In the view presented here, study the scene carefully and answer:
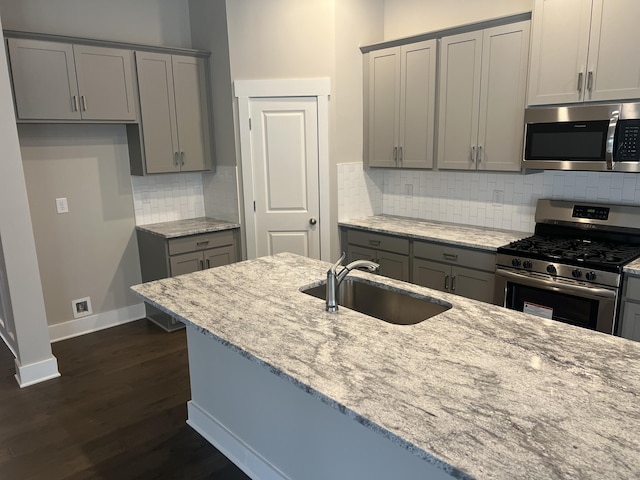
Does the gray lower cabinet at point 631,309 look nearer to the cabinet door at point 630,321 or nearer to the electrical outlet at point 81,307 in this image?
the cabinet door at point 630,321

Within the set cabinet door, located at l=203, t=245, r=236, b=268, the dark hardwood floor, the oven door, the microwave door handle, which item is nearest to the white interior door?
cabinet door, located at l=203, t=245, r=236, b=268

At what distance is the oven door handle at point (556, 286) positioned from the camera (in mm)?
2838

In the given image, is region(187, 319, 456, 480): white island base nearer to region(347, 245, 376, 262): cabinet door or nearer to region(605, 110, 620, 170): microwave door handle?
region(347, 245, 376, 262): cabinet door

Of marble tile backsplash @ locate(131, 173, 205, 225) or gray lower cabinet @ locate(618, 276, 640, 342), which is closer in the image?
gray lower cabinet @ locate(618, 276, 640, 342)

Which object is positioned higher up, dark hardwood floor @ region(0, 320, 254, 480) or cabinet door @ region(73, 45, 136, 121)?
cabinet door @ region(73, 45, 136, 121)

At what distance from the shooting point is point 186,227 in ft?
14.3

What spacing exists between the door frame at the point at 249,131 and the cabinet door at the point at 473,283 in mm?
1287

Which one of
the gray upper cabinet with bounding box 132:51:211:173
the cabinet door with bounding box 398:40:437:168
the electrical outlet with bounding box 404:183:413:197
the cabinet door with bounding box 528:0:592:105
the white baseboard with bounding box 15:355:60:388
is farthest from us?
the electrical outlet with bounding box 404:183:413:197

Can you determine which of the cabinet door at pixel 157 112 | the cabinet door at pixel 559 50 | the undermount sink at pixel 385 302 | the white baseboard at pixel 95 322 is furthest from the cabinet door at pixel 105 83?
the cabinet door at pixel 559 50

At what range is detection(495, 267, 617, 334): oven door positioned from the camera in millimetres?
2848

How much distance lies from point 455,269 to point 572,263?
2.92 feet

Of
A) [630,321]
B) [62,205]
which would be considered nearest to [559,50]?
[630,321]

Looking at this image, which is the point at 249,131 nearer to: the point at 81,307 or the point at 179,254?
the point at 179,254

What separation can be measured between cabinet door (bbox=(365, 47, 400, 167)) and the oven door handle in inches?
62.4
